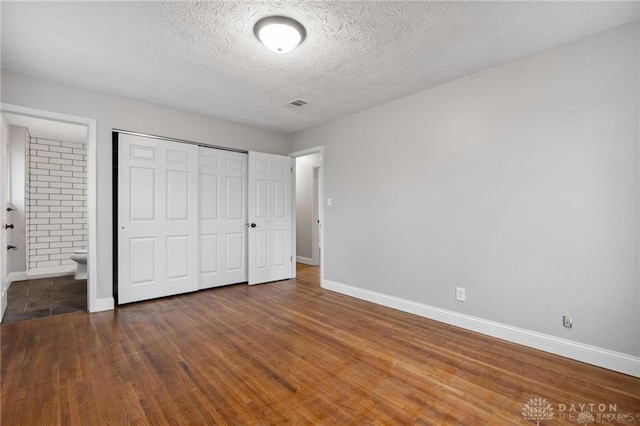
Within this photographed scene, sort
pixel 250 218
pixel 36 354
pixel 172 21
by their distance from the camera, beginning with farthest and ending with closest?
pixel 250 218 < pixel 36 354 < pixel 172 21

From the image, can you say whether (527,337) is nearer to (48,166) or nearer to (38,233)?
(38,233)

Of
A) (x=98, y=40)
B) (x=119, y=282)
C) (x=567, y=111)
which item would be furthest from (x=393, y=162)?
(x=119, y=282)

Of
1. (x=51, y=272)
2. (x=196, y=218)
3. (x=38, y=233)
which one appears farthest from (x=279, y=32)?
(x=51, y=272)

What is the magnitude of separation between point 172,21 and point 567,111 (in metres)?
3.19

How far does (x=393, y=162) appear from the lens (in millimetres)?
3643

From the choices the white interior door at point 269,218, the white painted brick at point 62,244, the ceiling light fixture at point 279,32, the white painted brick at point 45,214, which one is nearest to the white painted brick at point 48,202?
the white painted brick at point 45,214

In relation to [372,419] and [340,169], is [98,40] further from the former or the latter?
[372,419]

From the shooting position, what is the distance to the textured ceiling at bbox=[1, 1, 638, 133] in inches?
79.0

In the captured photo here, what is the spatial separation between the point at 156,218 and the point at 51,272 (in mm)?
3359

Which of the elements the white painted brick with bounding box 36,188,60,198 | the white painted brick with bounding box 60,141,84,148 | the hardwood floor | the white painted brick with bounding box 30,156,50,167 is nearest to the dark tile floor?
the hardwood floor

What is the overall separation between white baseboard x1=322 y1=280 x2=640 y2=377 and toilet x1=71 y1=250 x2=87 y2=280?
499cm

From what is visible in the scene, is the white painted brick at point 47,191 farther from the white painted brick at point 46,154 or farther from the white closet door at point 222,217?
the white closet door at point 222,217

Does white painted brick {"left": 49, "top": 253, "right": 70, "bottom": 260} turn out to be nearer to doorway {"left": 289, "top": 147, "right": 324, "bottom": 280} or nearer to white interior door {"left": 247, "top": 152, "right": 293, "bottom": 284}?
white interior door {"left": 247, "top": 152, "right": 293, "bottom": 284}

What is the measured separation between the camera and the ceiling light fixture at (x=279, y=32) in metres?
2.08
